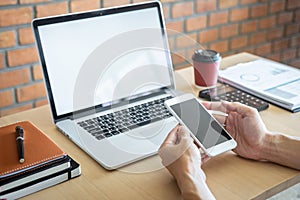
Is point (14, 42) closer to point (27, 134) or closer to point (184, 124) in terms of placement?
point (27, 134)

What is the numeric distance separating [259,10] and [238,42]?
0.21 m

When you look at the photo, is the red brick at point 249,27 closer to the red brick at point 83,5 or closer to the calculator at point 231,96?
the red brick at point 83,5

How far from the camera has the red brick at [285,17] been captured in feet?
8.27

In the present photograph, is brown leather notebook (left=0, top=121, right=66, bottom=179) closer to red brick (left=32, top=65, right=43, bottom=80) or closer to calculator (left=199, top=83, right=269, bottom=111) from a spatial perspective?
calculator (left=199, top=83, right=269, bottom=111)

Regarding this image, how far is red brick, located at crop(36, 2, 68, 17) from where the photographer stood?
1.69 metres

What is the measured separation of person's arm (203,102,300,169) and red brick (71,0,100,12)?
901 millimetres

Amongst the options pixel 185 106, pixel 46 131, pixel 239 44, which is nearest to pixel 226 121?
pixel 185 106

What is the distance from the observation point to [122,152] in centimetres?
104

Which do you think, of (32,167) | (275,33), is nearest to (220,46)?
(275,33)

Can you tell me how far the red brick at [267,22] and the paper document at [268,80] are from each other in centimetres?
91

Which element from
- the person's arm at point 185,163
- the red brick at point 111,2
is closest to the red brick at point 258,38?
the red brick at point 111,2

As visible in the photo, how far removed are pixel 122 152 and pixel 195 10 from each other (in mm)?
1261

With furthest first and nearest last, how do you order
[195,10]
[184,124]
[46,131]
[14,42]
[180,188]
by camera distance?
[195,10] < [14,42] < [46,131] < [184,124] < [180,188]

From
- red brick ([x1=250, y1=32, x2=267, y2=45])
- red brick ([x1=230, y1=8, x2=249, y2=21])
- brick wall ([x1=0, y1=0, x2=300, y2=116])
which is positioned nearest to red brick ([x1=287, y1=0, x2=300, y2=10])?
brick wall ([x1=0, y1=0, x2=300, y2=116])
